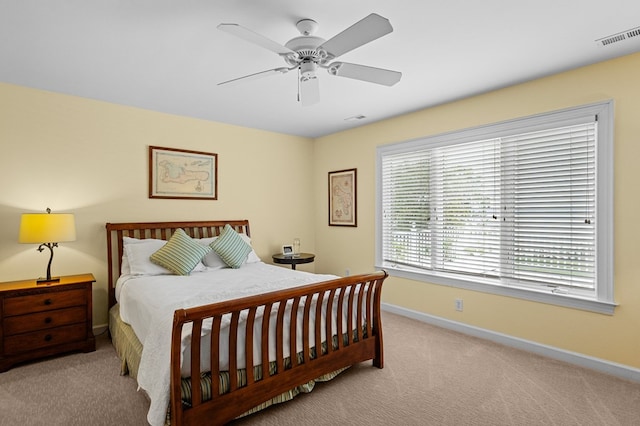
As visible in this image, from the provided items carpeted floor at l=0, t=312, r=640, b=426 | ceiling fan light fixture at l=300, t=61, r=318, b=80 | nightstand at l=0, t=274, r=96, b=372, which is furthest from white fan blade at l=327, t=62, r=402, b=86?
nightstand at l=0, t=274, r=96, b=372

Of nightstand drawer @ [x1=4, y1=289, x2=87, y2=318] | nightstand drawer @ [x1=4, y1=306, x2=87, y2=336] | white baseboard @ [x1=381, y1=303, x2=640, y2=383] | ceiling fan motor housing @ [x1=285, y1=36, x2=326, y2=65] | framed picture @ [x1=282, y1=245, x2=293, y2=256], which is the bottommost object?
white baseboard @ [x1=381, y1=303, x2=640, y2=383]

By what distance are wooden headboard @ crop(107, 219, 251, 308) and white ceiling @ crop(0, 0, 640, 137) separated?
1.37m

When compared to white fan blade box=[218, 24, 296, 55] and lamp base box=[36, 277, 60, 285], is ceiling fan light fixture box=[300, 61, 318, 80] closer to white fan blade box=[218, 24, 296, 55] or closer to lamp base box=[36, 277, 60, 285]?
white fan blade box=[218, 24, 296, 55]

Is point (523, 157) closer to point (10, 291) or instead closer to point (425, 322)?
point (425, 322)

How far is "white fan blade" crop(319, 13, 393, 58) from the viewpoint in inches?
67.8

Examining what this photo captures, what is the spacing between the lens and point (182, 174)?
14.0 ft

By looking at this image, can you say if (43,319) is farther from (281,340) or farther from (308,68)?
(308,68)

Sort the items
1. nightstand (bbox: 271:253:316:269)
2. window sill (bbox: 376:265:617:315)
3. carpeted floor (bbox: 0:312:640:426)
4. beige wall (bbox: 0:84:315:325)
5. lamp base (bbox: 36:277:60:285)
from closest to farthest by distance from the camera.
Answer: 1. carpeted floor (bbox: 0:312:640:426)
2. window sill (bbox: 376:265:617:315)
3. lamp base (bbox: 36:277:60:285)
4. beige wall (bbox: 0:84:315:325)
5. nightstand (bbox: 271:253:316:269)

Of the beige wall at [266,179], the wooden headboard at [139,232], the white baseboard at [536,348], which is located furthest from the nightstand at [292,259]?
the white baseboard at [536,348]

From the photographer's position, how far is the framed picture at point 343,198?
4.90m

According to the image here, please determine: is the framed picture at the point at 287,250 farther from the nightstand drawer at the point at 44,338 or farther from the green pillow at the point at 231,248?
the nightstand drawer at the point at 44,338

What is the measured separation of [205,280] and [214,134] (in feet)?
7.07

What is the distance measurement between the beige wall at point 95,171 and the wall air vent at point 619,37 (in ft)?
12.6

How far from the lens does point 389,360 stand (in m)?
3.01
